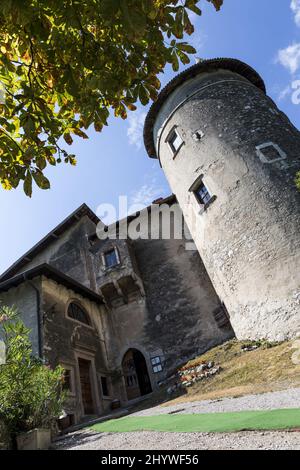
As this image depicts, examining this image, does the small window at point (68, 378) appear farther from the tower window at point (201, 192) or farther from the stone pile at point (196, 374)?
the tower window at point (201, 192)

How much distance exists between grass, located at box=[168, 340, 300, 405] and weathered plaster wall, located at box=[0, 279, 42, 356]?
5.54m

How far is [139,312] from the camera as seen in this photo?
14469 mm

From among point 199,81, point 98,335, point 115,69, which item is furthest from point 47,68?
point 98,335

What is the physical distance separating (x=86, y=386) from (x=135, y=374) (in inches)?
96.5

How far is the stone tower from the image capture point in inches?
359

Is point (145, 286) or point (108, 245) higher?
point (108, 245)

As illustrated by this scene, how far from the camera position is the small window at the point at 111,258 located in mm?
14967

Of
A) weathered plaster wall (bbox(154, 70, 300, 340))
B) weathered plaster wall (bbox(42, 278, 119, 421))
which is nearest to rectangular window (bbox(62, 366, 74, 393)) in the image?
weathered plaster wall (bbox(42, 278, 119, 421))

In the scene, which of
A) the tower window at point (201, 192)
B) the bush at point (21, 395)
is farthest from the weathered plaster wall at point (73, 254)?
the bush at point (21, 395)
